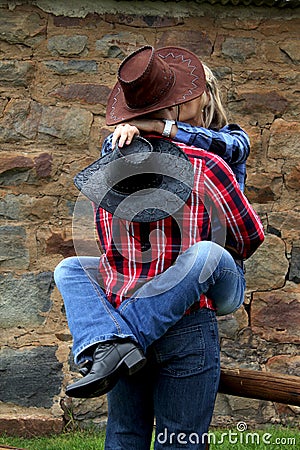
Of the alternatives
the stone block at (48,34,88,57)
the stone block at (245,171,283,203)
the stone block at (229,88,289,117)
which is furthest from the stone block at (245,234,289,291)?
the stone block at (48,34,88,57)

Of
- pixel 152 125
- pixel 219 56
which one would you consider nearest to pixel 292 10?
pixel 219 56

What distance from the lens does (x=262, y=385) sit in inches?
98.0

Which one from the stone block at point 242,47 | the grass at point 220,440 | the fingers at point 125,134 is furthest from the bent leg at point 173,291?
the stone block at point 242,47

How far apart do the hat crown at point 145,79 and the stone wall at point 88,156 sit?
5.28ft

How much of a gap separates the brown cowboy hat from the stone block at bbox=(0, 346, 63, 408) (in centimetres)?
182

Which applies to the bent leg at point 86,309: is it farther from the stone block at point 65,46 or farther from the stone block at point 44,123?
the stone block at point 65,46

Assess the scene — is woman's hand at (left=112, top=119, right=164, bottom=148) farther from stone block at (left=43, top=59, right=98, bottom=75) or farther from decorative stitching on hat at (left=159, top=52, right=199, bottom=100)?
stone block at (left=43, top=59, right=98, bottom=75)

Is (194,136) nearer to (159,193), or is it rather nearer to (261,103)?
(159,193)

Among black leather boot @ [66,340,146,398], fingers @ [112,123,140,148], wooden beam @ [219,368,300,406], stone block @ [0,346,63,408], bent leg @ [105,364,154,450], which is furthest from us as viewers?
stone block @ [0,346,63,408]

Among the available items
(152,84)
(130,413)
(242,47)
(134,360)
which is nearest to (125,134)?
(152,84)

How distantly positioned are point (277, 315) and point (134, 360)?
1.92 meters

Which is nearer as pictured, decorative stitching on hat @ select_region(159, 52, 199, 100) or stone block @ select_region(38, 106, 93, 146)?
decorative stitching on hat @ select_region(159, 52, 199, 100)

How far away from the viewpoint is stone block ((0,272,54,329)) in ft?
12.1

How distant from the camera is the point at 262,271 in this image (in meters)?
3.76
